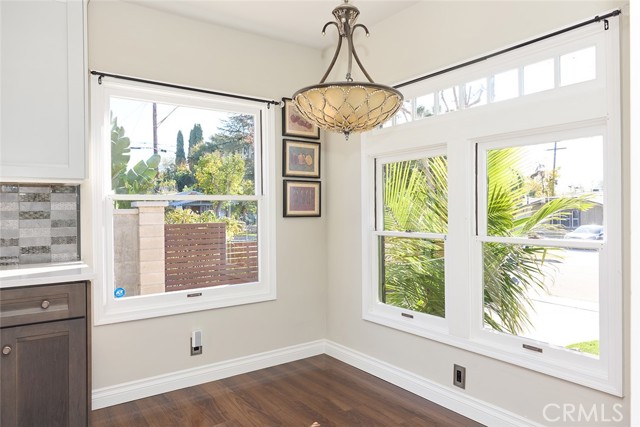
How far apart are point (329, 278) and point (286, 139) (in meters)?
1.32

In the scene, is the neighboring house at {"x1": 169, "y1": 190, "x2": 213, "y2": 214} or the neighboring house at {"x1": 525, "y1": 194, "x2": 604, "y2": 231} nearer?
the neighboring house at {"x1": 525, "y1": 194, "x2": 604, "y2": 231}

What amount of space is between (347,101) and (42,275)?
178 cm

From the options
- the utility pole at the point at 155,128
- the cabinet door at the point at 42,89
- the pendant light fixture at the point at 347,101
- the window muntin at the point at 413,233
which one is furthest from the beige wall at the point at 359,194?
the cabinet door at the point at 42,89

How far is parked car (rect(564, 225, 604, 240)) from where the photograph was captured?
Answer: 2.12 meters

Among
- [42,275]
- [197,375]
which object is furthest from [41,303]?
[197,375]

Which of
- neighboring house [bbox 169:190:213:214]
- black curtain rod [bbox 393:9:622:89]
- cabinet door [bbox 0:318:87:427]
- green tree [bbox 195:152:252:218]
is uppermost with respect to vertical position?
black curtain rod [bbox 393:9:622:89]

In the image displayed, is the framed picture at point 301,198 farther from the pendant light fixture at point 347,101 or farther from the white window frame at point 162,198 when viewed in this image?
the pendant light fixture at point 347,101

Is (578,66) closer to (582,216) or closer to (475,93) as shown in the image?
(475,93)

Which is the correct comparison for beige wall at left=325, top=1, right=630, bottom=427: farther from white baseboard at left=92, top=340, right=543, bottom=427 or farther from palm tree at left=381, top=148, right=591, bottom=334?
palm tree at left=381, top=148, right=591, bottom=334

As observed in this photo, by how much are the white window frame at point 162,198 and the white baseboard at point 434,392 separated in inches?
34.2

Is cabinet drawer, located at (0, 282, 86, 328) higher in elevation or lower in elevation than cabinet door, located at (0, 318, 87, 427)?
higher

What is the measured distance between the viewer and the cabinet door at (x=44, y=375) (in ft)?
6.55

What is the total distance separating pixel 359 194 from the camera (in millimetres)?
3508

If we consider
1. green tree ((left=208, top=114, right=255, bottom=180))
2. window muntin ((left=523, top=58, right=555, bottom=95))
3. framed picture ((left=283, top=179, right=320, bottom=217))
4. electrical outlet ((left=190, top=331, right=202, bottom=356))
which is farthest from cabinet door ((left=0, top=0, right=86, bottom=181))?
window muntin ((left=523, top=58, right=555, bottom=95))
